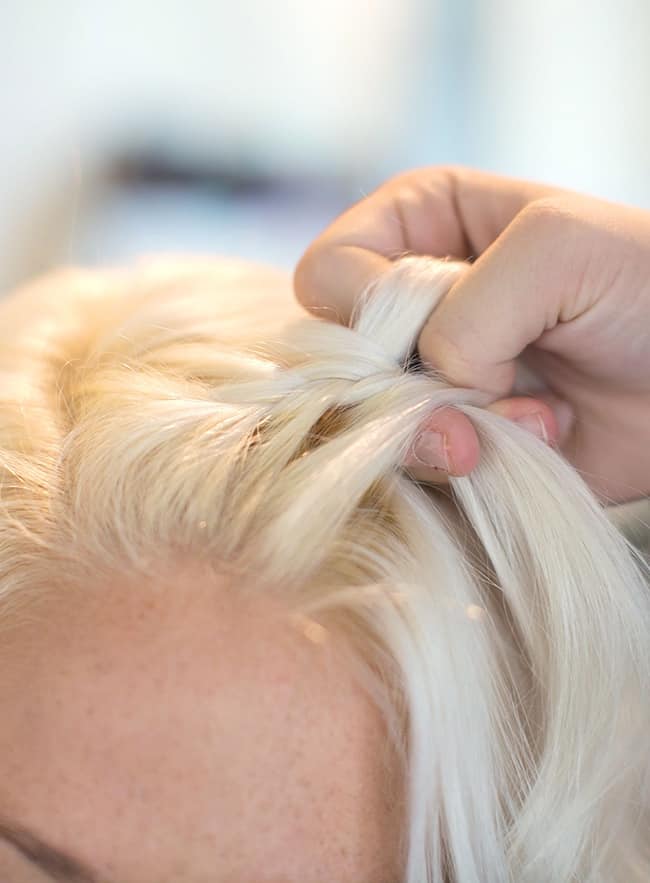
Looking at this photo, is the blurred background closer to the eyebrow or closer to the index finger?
the index finger

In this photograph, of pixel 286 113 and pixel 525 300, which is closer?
pixel 525 300

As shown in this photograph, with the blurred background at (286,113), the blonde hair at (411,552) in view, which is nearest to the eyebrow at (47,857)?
the blonde hair at (411,552)

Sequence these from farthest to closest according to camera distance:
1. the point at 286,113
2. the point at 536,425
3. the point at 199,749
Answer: the point at 286,113 → the point at 536,425 → the point at 199,749

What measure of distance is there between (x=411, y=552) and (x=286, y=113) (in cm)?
125

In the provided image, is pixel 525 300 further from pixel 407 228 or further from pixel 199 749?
pixel 199 749

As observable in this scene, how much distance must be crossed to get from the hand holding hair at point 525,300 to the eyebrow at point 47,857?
0.35 meters

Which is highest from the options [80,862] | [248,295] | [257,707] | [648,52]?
[648,52]

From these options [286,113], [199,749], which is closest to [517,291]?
[199,749]

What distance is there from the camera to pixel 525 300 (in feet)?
2.04

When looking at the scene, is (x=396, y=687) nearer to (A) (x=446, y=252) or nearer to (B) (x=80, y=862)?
(B) (x=80, y=862)

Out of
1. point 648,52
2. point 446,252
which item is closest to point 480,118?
point 648,52

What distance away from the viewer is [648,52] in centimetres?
162

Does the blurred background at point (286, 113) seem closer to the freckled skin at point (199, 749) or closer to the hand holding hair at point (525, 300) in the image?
the hand holding hair at point (525, 300)

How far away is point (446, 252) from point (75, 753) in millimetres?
503
